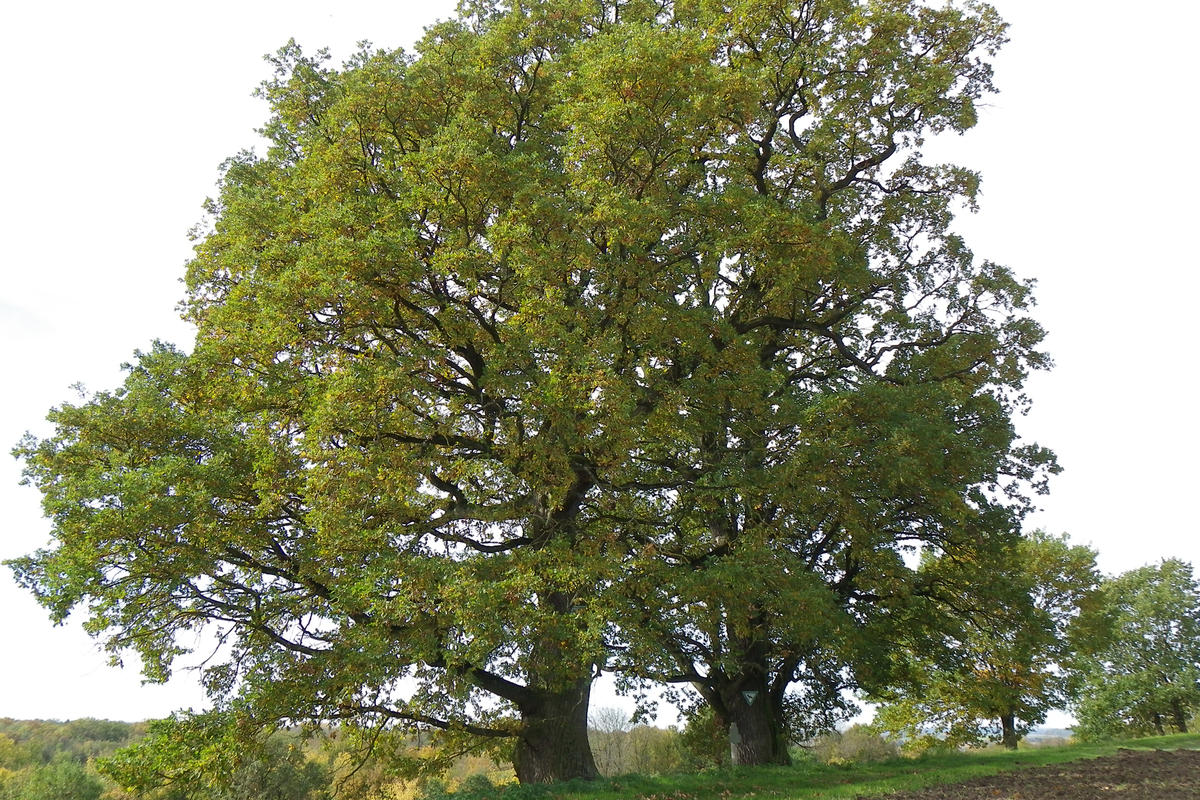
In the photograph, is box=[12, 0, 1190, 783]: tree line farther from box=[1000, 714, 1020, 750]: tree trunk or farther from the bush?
the bush

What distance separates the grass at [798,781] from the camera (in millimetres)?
11641

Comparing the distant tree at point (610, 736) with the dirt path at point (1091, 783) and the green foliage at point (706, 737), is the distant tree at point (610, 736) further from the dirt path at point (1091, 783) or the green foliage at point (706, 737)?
the dirt path at point (1091, 783)

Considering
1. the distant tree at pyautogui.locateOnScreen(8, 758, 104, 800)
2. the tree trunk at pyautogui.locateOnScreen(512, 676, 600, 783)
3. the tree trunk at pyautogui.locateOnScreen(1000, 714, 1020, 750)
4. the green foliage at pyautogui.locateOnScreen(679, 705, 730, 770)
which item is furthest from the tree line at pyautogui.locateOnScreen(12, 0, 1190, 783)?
the distant tree at pyautogui.locateOnScreen(8, 758, 104, 800)

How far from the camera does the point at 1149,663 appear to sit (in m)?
42.0

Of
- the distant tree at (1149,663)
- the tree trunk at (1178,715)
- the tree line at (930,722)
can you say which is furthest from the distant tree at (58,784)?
the tree trunk at (1178,715)

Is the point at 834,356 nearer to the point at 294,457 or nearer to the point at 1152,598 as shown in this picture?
the point at 294,457

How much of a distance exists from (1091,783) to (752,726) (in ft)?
26.0

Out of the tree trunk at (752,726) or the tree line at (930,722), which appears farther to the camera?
the tree trunk at (752,726)

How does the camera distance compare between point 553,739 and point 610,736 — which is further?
point 610,736

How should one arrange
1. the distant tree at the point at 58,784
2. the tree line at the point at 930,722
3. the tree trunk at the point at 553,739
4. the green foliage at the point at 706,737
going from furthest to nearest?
the distant tree at the point at 58,784 → the green foliage at the point at 706,737 → the tree trunk at the point at 553,739 → the tree line at the point at 930,722

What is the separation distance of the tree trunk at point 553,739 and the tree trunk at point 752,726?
583 cm

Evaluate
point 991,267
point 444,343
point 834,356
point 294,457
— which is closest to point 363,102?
point 444,343

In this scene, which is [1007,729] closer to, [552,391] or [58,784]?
[552,391]

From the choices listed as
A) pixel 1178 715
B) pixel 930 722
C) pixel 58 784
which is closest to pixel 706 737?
pixel 930 722
